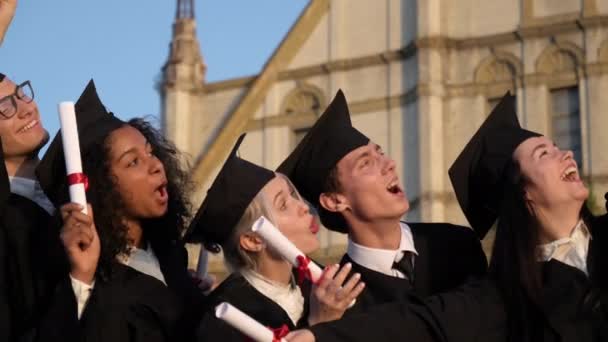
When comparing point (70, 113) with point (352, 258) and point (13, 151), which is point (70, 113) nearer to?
point (13, 151)

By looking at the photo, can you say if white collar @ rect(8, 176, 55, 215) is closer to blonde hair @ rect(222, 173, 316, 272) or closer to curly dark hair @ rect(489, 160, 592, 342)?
blonde hair @ rect(222, 173, 316, 272)

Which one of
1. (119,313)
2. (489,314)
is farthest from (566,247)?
(119,313)

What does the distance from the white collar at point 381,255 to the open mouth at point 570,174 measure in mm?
903

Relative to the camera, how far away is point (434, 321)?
554 centimetres

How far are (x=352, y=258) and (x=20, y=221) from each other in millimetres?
1550

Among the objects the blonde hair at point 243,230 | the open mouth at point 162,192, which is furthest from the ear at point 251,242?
the open mouth at point 162,192

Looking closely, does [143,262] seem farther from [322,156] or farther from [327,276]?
[327,276]

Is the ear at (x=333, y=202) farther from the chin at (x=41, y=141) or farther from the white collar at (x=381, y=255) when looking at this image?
the chin at (x=41, y=141)

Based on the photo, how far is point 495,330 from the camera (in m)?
5.69

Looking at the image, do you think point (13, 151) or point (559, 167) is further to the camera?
point (13, 151)

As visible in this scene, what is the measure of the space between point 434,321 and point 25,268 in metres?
1.86

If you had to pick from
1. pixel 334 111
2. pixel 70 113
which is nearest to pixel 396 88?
pixel 334 111

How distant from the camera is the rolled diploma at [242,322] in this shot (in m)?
4.48

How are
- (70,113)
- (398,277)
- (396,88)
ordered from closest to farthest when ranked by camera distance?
(70,113) → (398,277) → (396,88)
